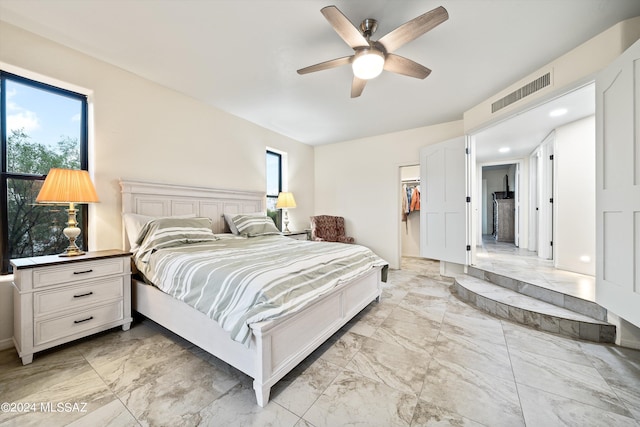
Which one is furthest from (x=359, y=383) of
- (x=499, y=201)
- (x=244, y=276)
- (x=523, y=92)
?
(x=499, y=201)

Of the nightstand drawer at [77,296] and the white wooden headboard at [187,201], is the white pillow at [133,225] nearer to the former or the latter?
the white wooden headboard at [187,201]

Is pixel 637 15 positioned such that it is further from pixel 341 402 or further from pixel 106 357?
pixel 106 357

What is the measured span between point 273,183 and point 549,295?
433 centimetres

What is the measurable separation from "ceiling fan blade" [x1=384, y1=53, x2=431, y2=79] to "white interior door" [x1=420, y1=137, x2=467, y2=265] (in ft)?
6.55

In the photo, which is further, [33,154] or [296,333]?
[33,154]

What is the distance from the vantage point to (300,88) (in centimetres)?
296

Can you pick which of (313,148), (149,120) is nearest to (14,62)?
(149,120)

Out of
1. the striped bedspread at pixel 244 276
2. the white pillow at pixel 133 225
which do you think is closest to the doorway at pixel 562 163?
the striped bedspread at pixel 244 276

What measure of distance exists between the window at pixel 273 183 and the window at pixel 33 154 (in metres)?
2.64

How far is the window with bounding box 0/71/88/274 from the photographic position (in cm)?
205

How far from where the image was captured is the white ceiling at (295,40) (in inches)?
70.0

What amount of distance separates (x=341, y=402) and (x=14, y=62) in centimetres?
370

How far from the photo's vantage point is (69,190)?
1.97 metres

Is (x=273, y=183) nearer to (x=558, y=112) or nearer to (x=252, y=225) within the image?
(x=252, y=225)
